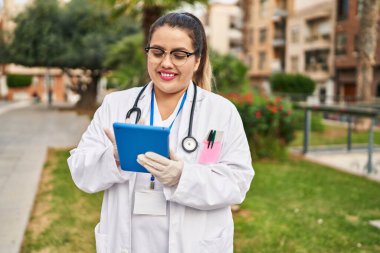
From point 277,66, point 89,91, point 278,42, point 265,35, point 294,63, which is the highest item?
point 265,35

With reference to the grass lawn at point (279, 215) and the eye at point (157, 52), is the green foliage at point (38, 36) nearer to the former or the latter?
the grass lawn at point (279, 215)

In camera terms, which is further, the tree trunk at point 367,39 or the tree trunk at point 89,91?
the tree trunk at point 89,91

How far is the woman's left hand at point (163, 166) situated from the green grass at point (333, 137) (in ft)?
35.1

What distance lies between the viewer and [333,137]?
14016 millimetres

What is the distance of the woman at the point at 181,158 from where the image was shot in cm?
178

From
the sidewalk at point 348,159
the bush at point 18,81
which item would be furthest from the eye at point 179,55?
the bush at point 18,81

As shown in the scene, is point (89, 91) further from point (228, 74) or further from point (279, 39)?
point (279, 39)

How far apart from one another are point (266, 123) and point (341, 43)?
25734 mm

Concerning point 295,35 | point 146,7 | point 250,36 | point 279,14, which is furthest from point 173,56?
point 250,36

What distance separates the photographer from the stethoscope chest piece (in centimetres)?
179

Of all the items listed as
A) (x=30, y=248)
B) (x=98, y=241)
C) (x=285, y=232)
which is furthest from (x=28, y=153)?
(x=98, y=241)

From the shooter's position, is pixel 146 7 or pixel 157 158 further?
pixel 146 7

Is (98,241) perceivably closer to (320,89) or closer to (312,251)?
(312,251)

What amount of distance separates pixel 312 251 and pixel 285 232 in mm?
520
